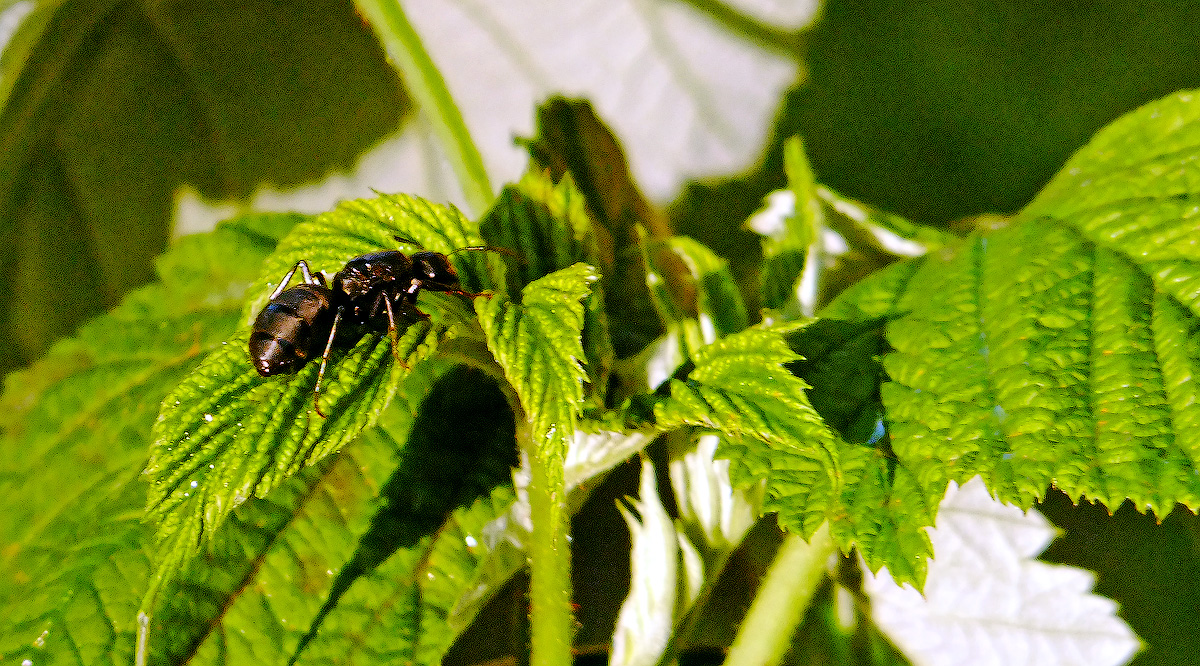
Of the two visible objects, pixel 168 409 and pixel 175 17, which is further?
pixel 175 17

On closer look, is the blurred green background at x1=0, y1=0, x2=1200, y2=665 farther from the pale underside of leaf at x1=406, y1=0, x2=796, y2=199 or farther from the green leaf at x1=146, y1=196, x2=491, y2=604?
the green leaf at x1=146, y1=196, x2=491, y2=604

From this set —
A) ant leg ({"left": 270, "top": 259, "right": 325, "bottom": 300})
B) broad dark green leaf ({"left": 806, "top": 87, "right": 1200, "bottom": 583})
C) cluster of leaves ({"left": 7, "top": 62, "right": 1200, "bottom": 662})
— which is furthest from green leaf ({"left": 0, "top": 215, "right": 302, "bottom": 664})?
broad dark green leaf ({"left": 806, "top": 87, "right": 1200, "bottom": 583})

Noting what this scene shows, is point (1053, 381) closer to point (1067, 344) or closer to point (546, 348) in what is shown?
point (1067, 344)

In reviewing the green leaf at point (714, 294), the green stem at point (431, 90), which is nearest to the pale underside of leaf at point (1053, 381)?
the green leaf at point (714, 294)

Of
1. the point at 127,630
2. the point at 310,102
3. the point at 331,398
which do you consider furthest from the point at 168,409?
the point at 310,102

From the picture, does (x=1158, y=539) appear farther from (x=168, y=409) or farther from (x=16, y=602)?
(x=16, y=602)

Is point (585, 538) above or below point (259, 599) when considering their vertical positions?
below

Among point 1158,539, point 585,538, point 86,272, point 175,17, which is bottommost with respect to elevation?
point 1158,539
